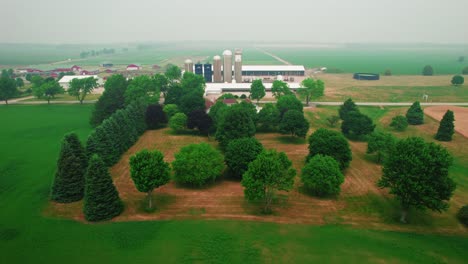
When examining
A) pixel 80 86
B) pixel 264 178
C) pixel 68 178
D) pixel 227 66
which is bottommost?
pixel 68 178

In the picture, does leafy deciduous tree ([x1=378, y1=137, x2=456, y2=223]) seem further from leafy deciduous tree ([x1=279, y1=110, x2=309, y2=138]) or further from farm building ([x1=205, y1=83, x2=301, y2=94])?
farm building ([x1=205, y1=83, x2=301, y2=94])

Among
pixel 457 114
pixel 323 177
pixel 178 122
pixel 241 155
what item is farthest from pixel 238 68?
pixel 323 177

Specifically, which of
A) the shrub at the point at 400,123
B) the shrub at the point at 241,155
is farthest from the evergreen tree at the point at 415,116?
the shrub at the point at 241,155

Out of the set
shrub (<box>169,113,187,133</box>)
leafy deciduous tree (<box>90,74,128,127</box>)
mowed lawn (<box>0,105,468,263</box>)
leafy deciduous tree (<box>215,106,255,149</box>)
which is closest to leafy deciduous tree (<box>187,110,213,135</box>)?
shrub (<box>169,113,187,133</box>)

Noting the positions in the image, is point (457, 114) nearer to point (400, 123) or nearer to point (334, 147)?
point (400, 123)

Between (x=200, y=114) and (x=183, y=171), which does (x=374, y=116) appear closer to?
(x=200, y=114)

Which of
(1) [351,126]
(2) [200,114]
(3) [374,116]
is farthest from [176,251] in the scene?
(3) [374,116]
